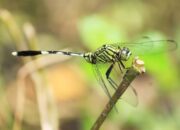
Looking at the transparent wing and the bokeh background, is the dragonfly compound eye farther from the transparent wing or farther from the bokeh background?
the bokeh background

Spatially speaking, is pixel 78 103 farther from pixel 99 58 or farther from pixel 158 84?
pixel 99 58

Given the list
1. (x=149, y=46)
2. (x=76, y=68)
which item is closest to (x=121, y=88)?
(x=149, y=46)

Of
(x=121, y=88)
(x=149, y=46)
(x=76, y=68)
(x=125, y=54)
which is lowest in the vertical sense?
(x=76, y=68)

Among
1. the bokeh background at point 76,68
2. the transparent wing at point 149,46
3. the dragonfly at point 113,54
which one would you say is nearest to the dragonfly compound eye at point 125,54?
the dragonfly at point 113,54

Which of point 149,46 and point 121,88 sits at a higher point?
point 121,88

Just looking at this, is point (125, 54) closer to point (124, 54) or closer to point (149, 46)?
point (124, 54)

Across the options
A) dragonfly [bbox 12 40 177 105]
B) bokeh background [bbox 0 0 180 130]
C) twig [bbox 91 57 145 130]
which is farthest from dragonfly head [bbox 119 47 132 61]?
bokeh background [bbox 0 0 180 130]

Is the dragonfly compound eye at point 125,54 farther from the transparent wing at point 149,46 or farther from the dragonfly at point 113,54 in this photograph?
the transparent wing at point 149,46
